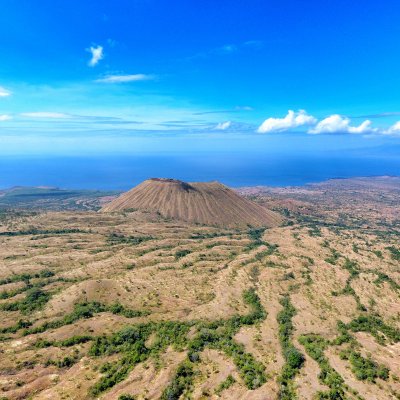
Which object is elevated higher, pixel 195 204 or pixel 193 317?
pixel 195 204

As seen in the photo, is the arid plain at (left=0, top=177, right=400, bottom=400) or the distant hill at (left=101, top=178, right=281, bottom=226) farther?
the distant hill at (left=101, top=178, right=281, bottom=226)

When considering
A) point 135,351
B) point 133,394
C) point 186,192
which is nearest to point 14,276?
point 135,351

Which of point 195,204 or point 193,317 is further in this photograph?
point 195,204

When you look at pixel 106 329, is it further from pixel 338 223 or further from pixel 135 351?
pixel 338 223
